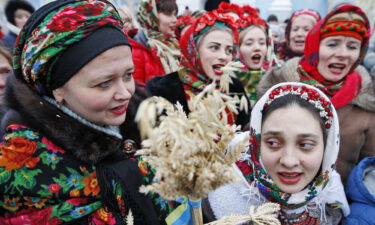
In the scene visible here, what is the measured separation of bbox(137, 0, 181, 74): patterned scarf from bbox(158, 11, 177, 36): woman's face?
55 millimetres

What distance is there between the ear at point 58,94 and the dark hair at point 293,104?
3.43 feet

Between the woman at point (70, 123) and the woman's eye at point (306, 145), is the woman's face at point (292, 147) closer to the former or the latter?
the woman's eye at point (306, 145)

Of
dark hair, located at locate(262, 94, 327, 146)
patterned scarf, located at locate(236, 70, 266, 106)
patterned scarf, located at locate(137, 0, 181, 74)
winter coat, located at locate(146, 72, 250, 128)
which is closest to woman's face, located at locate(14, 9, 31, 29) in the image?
patterned scarf, located at locate(137, 0, 181, 74)

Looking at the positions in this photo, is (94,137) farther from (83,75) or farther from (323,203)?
(323,203)

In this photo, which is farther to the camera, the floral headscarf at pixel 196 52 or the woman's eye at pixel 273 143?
the floral headscarf at pixel 196 52

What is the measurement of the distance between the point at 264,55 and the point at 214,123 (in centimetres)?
324

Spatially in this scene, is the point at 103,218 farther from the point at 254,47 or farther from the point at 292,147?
the point at 254,47

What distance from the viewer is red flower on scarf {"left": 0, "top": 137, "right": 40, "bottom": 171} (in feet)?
3.93

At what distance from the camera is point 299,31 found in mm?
4027


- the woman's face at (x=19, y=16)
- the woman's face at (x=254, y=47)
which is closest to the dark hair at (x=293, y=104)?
the woman's face at (x=254, y=47)

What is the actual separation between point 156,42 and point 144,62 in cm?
35

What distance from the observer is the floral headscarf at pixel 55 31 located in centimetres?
115

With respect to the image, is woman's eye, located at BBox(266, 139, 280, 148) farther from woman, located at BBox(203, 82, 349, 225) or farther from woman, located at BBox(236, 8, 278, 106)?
woman, located at BBox(236, 8, 278, 106)

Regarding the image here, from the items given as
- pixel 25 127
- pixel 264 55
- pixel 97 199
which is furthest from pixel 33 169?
pixel 264 55
